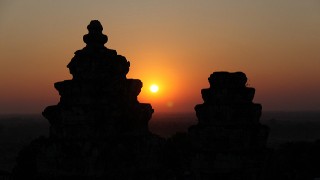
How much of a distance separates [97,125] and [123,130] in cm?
65

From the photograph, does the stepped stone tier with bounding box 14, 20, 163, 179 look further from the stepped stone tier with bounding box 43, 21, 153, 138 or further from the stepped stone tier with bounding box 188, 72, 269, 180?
the stepped stone tier with bounding box 188, 72, 269, 180

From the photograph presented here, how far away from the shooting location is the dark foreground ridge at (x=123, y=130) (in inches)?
364

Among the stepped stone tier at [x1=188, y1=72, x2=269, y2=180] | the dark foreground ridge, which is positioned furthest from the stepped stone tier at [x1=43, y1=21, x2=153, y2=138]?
the stepped stone tier at [x1=188, y1=72, x2=269, y2=180]

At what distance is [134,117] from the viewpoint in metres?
9.89

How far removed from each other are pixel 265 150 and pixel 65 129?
4.70 meters

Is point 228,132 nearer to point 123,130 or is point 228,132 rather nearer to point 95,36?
point 123,130

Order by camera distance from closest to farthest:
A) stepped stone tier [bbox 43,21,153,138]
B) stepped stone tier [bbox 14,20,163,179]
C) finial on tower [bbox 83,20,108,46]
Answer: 1. stepped stone tier [bbox 14,20,163,179]
2. stepped stone tier [bbox 43,21,153,138]
3. finial on tower [bbox 83,20,108,46]

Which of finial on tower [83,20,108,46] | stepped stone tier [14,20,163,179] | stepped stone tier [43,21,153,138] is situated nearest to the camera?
stepped stone tier [14,20,163,179]

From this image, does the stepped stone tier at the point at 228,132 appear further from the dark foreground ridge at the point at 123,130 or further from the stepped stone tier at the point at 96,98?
the stepped stone tier at the point at 96,98

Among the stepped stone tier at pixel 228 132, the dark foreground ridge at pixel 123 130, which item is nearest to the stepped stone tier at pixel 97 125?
the dark foreground ridge at pixel 123 130

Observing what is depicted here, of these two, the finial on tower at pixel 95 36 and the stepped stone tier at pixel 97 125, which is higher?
the finial on tower at pixel 95 36

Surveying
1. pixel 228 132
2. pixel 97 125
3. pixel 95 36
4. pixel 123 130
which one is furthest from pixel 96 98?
pixel 228 132

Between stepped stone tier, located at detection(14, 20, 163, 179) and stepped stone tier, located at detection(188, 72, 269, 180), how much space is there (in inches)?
42.8

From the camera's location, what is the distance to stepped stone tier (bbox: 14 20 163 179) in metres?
9.16
